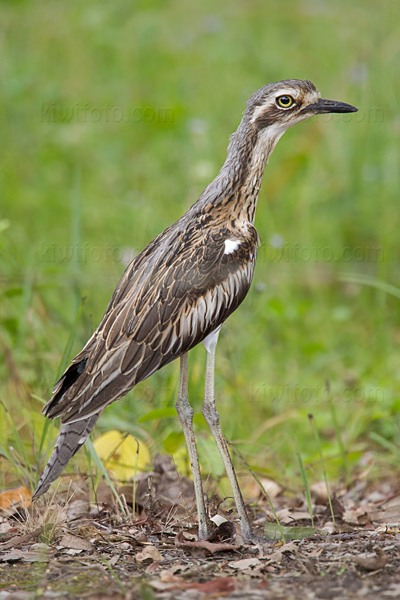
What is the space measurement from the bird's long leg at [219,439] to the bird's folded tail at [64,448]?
2.13 ft

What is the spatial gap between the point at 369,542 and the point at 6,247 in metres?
3.66

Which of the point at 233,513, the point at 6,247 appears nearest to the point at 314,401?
the point at 233,513

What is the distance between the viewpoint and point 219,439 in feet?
12.7

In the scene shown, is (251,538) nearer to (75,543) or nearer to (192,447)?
(192,447)

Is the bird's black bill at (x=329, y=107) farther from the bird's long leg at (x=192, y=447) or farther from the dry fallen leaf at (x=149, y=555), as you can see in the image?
the dry fallen leaf at (x=149, y=555)

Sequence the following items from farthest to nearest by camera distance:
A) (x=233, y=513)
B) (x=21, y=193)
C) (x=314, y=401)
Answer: (x=21, y=193)
(x=314, y=401)
(x=233, y=513)

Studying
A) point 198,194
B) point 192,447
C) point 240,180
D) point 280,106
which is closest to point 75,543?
point 192,447

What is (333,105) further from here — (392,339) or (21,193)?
(21,193)

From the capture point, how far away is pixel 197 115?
9.12 m

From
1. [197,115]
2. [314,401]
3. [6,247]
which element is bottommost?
[314,401]

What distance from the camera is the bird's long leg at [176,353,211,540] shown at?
363cm

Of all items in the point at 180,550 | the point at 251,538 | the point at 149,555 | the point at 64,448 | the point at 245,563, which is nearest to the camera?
the point at 245,563

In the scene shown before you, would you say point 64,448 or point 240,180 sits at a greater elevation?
point 240,180

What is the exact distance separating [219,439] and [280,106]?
190 cm
